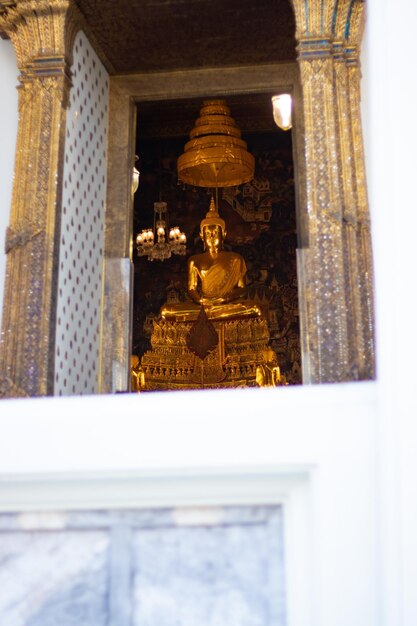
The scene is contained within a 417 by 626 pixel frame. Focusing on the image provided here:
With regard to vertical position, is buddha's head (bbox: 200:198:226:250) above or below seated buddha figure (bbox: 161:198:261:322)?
above

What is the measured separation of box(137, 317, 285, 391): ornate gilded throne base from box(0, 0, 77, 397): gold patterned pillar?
15.0 ft

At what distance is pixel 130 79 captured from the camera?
5664mm

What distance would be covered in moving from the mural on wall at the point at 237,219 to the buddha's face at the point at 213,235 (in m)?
0.59

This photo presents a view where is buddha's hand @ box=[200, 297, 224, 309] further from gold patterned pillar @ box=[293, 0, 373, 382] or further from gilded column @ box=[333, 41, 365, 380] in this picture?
gilded column @ box=[333, 41, 365, 380]

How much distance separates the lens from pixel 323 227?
14.2 ft

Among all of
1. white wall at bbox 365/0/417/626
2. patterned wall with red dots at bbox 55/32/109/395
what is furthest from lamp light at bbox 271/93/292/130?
white wall at bbox 365/0/417/626

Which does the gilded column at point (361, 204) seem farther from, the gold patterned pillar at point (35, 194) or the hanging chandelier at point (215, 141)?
the hanging chandelier at point (215, 141)

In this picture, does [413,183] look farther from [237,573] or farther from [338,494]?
[237,573]

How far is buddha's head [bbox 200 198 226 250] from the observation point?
906 centimetres

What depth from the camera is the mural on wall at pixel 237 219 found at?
9500 millimetres

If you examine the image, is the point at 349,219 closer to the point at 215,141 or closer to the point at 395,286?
the point at 395,286

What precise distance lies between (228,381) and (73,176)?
4.52 metres

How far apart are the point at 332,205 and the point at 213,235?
15.7ft

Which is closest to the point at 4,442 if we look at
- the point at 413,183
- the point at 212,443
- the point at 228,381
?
the point at 212,443
